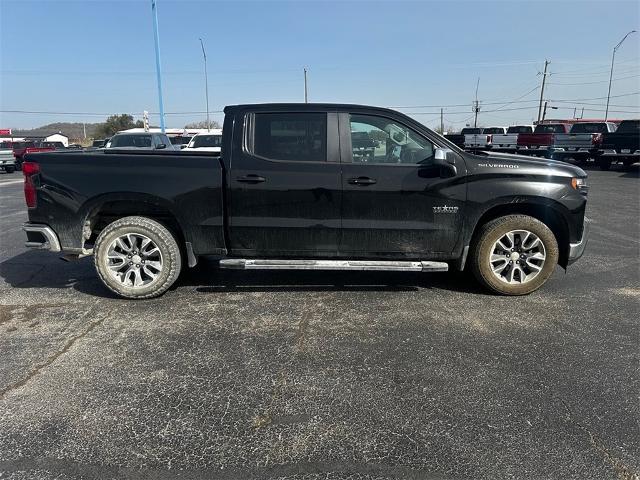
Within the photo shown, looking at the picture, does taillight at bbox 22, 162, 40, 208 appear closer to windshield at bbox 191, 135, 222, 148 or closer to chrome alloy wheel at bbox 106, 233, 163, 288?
chrome alloy wheel at bbox 106, 233, 163, 288

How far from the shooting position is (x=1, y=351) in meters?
3.75

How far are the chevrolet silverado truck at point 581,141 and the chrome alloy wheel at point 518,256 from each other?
22.6 m

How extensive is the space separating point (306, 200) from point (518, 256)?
2305mm

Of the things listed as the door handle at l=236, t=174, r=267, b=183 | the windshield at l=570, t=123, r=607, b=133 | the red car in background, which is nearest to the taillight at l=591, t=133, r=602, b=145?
the windshield at l=570, t=123, r=607, b=133

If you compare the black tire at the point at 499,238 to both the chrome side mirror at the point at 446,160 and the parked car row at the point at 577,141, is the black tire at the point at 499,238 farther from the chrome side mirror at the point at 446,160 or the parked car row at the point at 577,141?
the parked car row at the point at 577,141

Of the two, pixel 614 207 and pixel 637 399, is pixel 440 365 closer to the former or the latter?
pixel 637 399

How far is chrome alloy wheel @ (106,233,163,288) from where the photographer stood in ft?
15.8

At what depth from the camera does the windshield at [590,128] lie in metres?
25.9

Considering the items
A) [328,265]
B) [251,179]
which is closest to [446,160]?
[328,265]

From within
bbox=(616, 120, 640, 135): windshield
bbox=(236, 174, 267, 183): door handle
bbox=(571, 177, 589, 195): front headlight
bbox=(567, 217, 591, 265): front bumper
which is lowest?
bbox=(567, 217, 591, 265): front bumper

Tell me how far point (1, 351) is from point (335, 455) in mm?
2908

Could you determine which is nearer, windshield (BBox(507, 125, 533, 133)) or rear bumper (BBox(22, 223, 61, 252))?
rear bumper (BBox(22, 223, 61, 252))

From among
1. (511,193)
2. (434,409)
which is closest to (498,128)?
(511,193)

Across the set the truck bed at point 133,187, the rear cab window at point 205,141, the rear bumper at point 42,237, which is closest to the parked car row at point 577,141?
the rear cab window at point 205,141
